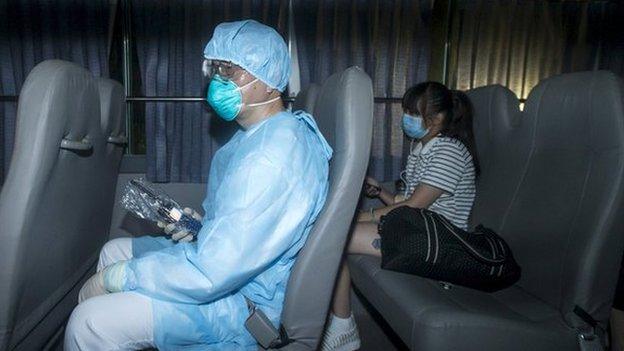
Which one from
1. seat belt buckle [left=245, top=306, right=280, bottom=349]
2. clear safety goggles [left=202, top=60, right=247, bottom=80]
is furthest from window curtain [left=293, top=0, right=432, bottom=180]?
seat belt buckle [left=245, top=306, right=280, bottom=349]

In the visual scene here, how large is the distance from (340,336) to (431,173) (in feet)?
2.48

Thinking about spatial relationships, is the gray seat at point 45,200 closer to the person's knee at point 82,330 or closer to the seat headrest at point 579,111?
the person's knee at point 82,330

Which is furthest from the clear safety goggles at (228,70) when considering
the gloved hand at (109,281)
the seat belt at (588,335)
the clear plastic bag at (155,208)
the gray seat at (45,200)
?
the seat belt at (588,335)

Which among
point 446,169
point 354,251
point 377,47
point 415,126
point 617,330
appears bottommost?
point 617,330

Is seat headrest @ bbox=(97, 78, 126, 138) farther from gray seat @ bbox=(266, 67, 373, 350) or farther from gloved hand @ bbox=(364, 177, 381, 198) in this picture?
gloved hand @ bbox=(364, 177, 381, 198)

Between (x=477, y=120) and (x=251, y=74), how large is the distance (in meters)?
1.31

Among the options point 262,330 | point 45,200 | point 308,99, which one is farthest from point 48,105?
point 308,99

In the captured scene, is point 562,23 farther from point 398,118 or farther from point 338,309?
point 338,309

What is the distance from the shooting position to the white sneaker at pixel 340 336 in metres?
1.72

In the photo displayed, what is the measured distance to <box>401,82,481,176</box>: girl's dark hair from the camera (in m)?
1.98

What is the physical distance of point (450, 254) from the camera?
4.79ft

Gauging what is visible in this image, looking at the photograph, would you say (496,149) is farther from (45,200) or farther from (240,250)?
(45,200)

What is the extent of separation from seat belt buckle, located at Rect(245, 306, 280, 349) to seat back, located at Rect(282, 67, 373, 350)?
0.12ft

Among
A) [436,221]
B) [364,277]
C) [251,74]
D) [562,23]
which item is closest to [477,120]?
[436,221]
